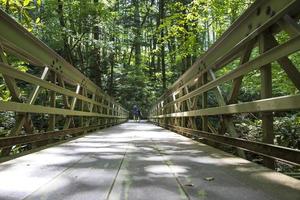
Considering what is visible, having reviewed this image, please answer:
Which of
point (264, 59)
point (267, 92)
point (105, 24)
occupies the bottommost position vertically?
point (267, 92)

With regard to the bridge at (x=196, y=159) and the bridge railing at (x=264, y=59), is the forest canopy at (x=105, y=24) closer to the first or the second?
the bridge at (x=196, y=159)

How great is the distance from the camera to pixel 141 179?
2.61 metres

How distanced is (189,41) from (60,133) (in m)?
7.66

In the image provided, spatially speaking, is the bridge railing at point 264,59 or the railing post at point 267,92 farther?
the railing post at point 267,92

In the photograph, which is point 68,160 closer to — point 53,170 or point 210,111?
point 53,170

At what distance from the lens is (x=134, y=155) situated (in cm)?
405

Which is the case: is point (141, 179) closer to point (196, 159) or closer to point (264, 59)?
point (196, 159)

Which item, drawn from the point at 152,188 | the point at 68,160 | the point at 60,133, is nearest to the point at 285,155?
the point at 152,188

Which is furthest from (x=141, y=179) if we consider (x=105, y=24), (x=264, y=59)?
(x=105, y=24)

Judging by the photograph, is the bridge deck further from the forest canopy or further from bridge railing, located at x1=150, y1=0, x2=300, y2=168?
the forest canopy

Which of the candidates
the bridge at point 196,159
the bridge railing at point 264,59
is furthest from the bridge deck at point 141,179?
the bridge railing at point 264,59

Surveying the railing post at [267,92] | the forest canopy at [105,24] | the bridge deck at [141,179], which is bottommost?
the bridge deck at [141,179]

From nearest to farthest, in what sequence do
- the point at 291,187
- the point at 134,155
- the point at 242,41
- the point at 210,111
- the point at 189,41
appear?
1. the point at 291,187
2. the point at 242,41
3. the point at 134,155
4. the point at 210,111
5. the point at 189,41

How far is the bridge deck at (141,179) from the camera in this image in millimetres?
2145
